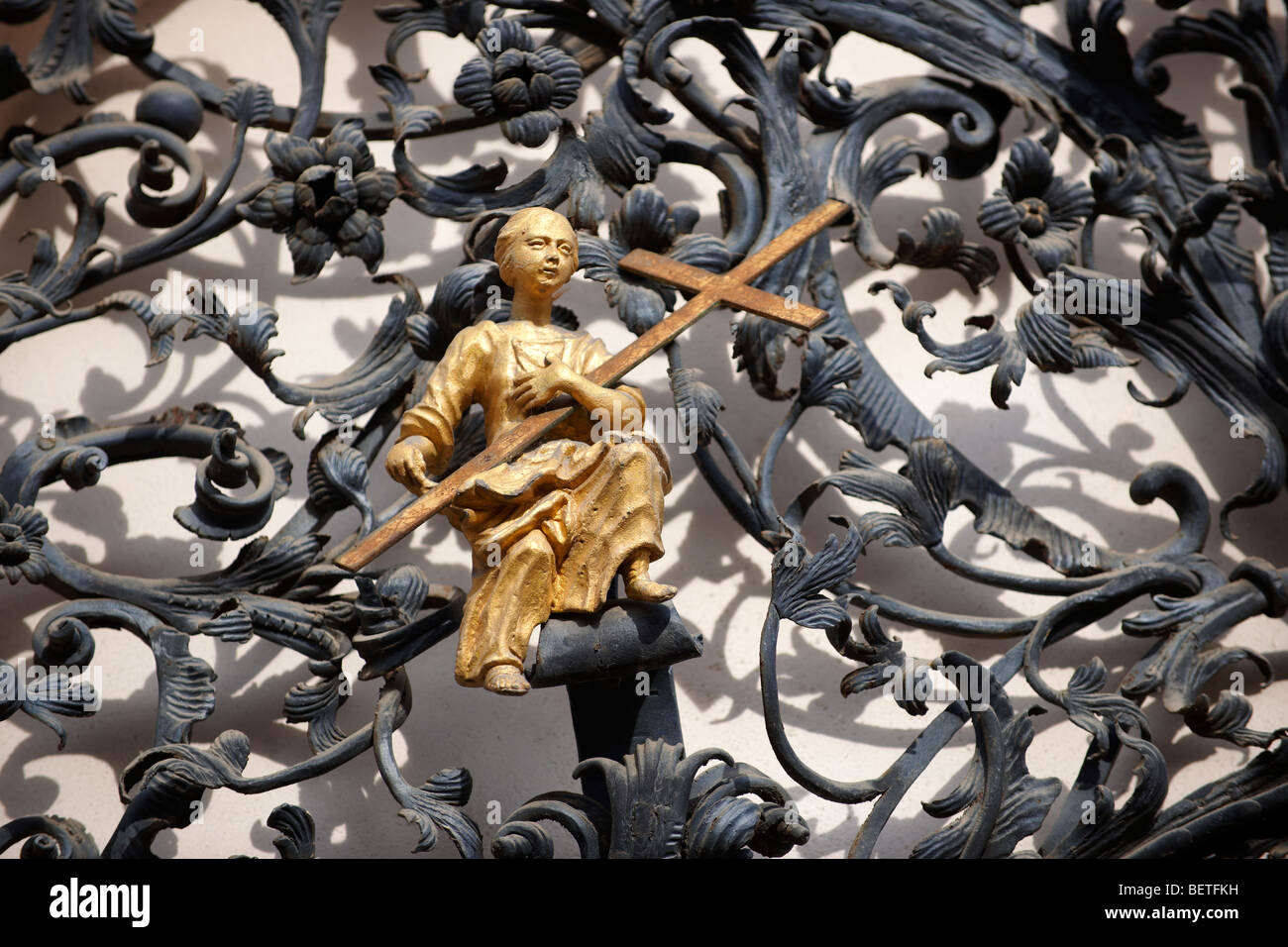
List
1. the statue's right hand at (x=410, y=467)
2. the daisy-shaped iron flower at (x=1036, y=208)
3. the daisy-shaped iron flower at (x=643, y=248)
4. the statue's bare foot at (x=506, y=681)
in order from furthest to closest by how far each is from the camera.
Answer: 1. the daisy-shaped iron flower at (x=1036, y=208)
2. the daisy-shaped iron flower at (x=643, y=248)
3. the statue's right hand at (x=410, y=467)
4. the statue's bare foot at (x=506, y=681)

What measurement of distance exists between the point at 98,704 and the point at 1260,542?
6.93 feet

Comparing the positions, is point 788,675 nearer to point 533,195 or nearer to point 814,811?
point 814,811

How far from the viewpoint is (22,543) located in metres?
3.06

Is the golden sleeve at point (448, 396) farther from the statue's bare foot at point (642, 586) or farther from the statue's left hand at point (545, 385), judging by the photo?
the statue's bare foot at point (642, 586)

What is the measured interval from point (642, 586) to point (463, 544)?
0.68 m

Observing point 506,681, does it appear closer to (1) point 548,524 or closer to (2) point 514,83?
(1) point 548,524

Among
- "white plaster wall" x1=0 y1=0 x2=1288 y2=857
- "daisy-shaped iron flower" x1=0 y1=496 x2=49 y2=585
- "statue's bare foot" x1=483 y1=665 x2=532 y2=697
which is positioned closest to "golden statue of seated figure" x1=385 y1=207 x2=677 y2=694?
"statue's bare foot" x1=483 y1=665 x2=532 y2=697

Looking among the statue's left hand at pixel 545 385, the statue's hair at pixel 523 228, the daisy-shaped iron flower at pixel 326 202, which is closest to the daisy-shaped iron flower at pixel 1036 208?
the statue's hair at pixel 523 228

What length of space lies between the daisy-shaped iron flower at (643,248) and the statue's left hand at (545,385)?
0.29m

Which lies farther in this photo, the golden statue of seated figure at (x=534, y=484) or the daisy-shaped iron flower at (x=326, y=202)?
the daisy-shaped iron flower at (x=326, y=202)

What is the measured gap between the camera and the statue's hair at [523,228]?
301cm

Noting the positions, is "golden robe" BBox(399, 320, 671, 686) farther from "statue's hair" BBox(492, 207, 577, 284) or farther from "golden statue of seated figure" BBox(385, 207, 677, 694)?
"statue's hair" BBox(492, 207, 577, 284)

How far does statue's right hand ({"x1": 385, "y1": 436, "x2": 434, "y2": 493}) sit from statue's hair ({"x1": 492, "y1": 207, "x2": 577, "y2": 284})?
36 centimetres

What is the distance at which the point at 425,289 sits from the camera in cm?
350
